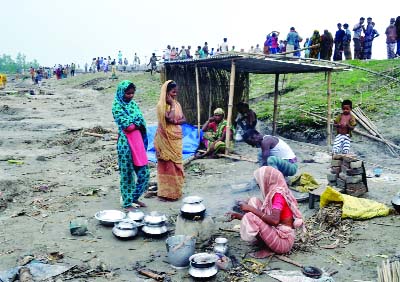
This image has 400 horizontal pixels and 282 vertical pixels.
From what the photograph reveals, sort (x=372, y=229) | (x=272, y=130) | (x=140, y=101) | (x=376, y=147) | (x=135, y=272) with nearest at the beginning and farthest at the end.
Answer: (x=135, y=272), (x=372, y=229), (x=376, y=147), (x=272, y=130), (x=140, y=101)

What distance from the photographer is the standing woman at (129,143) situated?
5590 mm

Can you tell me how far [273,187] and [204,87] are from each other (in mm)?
7518

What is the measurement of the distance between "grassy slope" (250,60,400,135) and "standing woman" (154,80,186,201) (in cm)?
608

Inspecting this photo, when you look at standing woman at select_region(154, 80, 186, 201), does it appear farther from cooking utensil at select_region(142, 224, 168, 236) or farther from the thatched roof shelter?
the thatched roof shelter

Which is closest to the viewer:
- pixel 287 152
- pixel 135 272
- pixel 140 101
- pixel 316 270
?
pixel 316 270

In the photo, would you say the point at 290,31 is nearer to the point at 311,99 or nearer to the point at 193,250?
the point at 311,99

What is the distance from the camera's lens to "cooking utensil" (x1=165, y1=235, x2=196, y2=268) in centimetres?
411

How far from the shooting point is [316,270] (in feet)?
12.5

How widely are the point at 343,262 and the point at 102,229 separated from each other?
2878mm

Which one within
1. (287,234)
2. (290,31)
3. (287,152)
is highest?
(290,31)

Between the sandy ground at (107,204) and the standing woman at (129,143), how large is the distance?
381 millimetres

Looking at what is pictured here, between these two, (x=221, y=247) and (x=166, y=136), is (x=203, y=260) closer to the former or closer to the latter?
(x=221, y=247)

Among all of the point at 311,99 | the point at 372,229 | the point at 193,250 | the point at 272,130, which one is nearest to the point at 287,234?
the point at 193,250

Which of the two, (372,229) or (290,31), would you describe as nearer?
(372,229)
